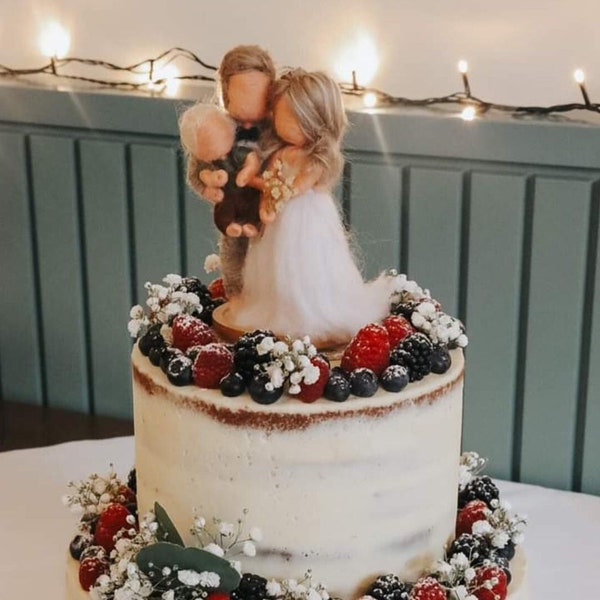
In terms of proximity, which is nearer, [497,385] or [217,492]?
[217,492]

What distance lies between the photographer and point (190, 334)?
4.45 feet

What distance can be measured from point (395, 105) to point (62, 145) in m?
0.73

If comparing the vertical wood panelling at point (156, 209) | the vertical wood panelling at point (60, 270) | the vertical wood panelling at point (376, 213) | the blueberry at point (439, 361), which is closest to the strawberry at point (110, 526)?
the blueberry at point (439, 361)

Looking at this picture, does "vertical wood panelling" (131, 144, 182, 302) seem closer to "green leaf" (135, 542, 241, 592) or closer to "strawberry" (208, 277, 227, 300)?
"strawberry" (208, 277, 227, 300)

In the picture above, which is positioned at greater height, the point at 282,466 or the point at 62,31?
the point at 62,31

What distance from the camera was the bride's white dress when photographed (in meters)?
1.31

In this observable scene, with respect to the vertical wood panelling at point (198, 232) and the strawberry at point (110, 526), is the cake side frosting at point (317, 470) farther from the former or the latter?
the vertical wood panelling at point (198, 232)

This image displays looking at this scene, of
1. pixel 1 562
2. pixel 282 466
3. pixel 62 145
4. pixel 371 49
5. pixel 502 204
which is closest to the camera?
pixel 282 466

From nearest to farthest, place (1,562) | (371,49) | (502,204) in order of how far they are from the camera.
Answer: (1,562), (502,204), (371,49)

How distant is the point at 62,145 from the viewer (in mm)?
2383

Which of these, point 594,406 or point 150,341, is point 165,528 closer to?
point 150,341

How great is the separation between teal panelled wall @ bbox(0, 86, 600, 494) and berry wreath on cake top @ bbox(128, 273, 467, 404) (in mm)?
659

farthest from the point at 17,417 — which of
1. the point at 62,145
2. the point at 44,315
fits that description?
the point at 62,145

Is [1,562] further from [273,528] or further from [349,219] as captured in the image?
[349,219]
